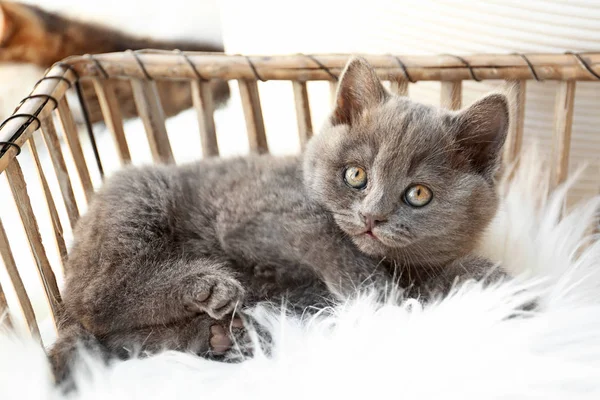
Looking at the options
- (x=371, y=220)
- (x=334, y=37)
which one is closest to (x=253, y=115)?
(x=334, y=37)

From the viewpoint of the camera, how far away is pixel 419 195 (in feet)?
2.28

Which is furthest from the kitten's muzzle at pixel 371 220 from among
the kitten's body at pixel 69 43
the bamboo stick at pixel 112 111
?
the kitten's body at pixel 69 43

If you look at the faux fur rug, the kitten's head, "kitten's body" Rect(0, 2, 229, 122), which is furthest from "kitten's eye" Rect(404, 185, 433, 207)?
"kitten's body" Rect(0, 2, 229, 122)

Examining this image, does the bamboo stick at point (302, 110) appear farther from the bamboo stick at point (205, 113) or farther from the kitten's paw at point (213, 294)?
the kitten's paw at point (213, 294)

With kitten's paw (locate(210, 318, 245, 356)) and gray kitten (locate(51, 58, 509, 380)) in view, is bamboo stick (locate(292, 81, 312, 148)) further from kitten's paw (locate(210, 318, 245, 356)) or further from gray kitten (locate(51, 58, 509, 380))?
kitten's paw (locate(210, 318, 245, 356))

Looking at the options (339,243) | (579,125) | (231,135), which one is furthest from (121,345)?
(579,125)

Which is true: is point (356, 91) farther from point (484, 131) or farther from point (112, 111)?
point (112, 111)

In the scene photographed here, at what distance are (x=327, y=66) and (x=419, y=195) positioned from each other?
323mm

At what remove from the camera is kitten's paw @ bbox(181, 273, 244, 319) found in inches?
28.7

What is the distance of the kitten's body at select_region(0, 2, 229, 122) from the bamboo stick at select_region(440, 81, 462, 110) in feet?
2.03

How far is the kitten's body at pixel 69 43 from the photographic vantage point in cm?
115

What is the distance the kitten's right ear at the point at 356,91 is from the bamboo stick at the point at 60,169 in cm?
45

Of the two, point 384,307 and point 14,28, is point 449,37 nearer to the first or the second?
point 384,307

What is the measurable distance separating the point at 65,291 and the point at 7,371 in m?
Result: 0.12
